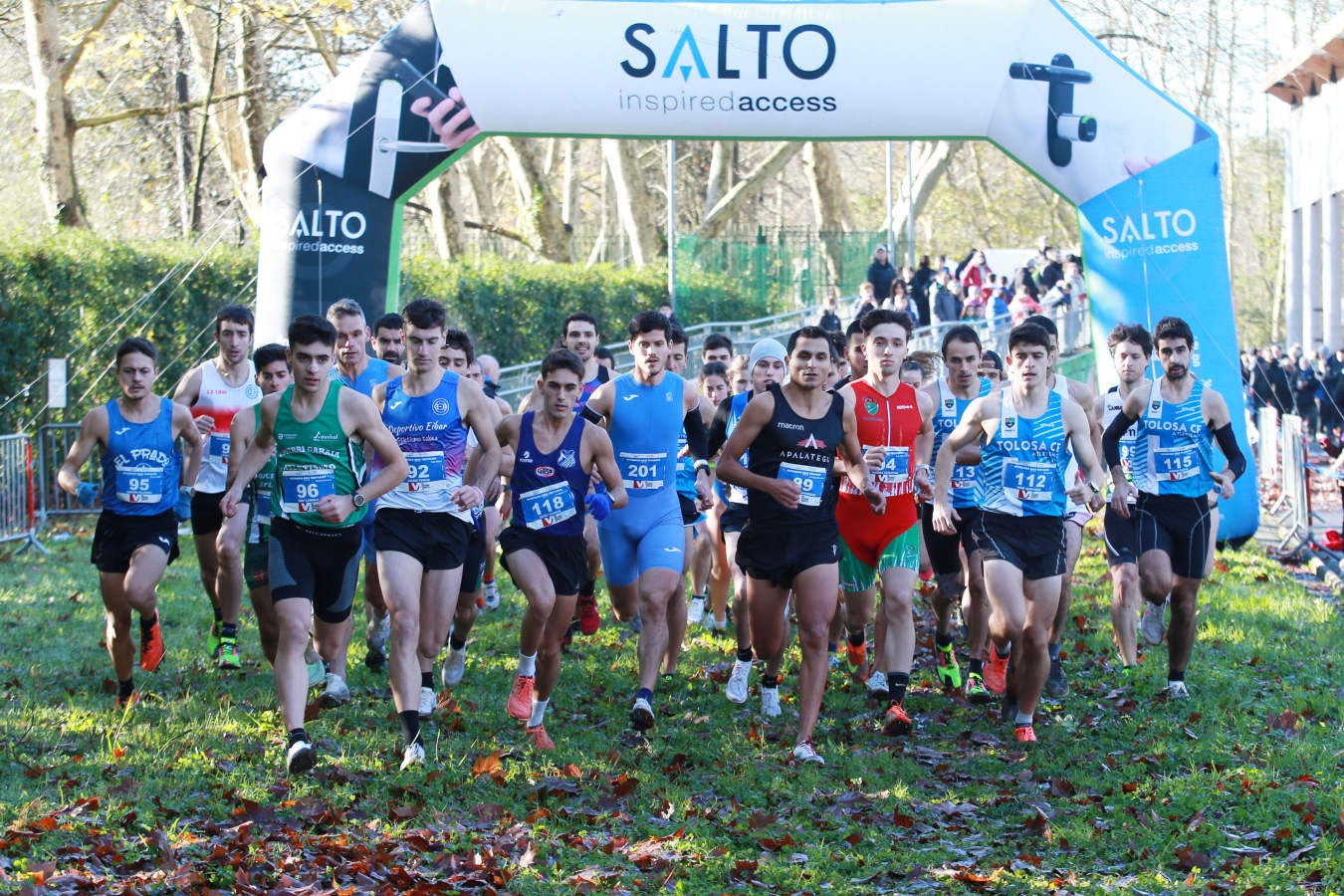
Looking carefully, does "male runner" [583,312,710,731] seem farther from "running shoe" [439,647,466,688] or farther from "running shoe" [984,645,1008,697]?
"running shoe" [984,645,1008,697]

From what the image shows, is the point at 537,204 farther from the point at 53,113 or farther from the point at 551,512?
the point at 551,512

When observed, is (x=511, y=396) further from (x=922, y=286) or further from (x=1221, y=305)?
(x=1221, y=305)

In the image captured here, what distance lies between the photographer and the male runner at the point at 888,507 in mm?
7969

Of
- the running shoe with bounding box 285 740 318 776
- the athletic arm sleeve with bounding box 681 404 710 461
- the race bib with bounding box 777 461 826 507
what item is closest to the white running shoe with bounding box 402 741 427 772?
the running shoe with bounding box 285 740 318 776

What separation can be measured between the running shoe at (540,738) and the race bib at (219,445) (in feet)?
8.91

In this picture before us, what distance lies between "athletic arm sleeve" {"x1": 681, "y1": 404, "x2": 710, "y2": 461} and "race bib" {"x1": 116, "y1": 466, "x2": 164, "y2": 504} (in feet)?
9.37

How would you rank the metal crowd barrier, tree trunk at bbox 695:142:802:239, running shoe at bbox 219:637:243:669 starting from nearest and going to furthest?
running shoe at bbox 219:637:243:669
the metal crowd barrier
tree trunk at bbox 695:142:802:239

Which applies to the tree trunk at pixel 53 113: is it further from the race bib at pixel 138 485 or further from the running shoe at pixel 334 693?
the running shoe at pixel 334 693

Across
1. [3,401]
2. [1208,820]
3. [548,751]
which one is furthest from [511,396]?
[1208,820]

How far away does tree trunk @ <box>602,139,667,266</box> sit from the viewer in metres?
31.0

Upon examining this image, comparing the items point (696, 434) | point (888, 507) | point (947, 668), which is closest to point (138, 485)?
point (696, 434)

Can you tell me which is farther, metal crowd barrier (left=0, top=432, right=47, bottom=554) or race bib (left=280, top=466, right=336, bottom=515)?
metal crowd barrier (left=0, top=432, right=47, bottom=554)

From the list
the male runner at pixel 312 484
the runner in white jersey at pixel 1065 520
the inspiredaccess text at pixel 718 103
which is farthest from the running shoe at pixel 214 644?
the inspiredaccess text at pixel 718 103

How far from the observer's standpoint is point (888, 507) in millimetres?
8055
